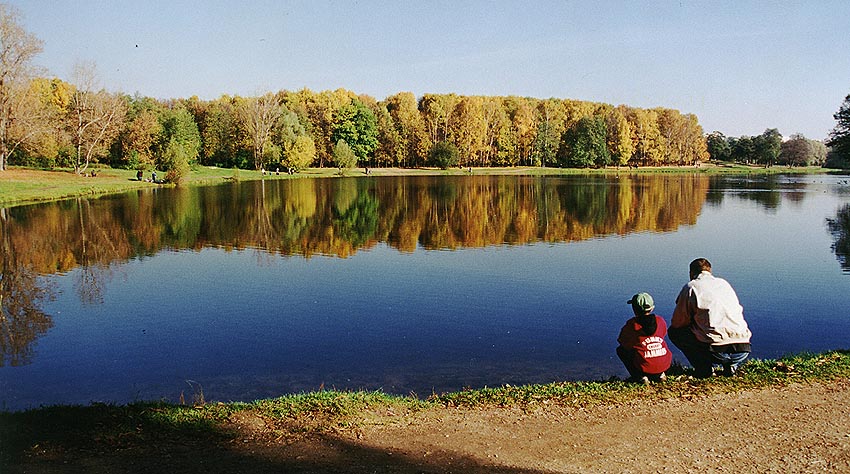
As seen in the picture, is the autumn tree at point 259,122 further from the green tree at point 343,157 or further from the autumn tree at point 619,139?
the autumn tree at point 619,139

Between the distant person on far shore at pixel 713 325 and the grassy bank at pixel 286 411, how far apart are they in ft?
0.67

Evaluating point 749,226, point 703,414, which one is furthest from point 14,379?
point 749,226

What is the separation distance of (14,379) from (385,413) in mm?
5333

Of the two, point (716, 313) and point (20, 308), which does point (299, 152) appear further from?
point (716, 313)

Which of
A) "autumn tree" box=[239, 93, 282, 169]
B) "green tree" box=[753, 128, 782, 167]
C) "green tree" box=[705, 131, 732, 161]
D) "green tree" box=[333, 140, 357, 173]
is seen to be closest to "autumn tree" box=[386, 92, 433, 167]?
"green tree" box=[333, 140, 357, 173]

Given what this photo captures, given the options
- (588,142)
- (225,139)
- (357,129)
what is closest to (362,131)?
(357,129)

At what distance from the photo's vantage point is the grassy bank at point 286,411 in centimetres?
540

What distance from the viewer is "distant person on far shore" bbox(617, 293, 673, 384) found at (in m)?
6.72

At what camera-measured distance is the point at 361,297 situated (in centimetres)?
1283

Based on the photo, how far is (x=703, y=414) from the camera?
19.5 ft

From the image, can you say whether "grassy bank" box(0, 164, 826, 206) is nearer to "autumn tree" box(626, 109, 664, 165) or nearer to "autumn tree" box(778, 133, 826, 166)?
"autumn tree" box(626, 109, 664, 165)

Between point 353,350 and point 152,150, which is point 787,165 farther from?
point 353,350

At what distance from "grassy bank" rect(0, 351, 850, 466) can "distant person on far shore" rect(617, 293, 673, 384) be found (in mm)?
168

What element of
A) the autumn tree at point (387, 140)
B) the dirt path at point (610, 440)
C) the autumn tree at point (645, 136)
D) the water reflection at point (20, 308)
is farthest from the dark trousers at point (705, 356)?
the autumn tree at point (645, 136)
